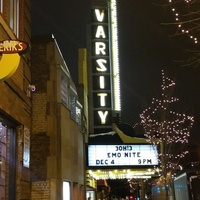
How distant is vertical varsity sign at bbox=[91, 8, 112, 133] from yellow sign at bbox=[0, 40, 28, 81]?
2460 centimetres

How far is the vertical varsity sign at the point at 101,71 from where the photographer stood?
33281mm

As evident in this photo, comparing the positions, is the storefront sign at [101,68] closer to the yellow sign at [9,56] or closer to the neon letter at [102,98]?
the neon letter at [102,98]

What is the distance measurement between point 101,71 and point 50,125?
792 inches

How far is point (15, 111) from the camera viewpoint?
1004cm

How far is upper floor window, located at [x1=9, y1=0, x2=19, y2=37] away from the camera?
417 inches

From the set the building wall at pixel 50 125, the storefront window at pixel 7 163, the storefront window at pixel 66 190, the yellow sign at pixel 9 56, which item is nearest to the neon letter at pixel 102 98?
the building wall at pixel 50 125

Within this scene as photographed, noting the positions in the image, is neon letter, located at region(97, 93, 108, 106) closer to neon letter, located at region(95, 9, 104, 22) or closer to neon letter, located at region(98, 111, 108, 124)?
neon letter, located at region(98, 111, 108, 124)

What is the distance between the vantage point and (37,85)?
1540 cm

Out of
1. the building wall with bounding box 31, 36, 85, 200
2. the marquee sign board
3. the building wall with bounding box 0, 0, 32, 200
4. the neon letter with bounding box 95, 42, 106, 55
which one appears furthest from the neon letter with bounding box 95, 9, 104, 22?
the building wall with bounding box 0, 0, 32, 200

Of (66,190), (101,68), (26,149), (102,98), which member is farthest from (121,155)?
(26,149)

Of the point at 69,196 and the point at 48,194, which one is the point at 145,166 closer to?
the point at 69,196

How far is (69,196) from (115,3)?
2513cm

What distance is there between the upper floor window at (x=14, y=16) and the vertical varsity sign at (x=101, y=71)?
22031mm

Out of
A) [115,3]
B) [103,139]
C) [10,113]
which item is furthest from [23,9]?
[115,3]
